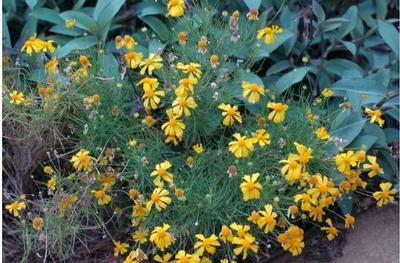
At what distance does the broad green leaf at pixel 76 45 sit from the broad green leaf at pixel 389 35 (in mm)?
1121

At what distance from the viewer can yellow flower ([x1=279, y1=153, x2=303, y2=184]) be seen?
2096mm

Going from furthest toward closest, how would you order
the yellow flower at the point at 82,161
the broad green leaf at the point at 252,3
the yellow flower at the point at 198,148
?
1. the broad green leaf at the point at 252,3
2. the yellow flower at the point at 198,148
3. the yellow flower at the point at 82,161

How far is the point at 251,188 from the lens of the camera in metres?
Result: 2.07

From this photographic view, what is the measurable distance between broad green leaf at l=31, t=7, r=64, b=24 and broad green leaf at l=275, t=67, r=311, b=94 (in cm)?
91

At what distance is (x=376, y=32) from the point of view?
296cm

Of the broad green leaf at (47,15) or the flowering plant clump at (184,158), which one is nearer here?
the flowering plant clump at (184,158)

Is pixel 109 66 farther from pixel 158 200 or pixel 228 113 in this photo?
pixel 158 200

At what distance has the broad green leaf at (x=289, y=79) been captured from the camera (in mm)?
2523

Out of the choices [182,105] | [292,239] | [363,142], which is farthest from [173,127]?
[363,142]

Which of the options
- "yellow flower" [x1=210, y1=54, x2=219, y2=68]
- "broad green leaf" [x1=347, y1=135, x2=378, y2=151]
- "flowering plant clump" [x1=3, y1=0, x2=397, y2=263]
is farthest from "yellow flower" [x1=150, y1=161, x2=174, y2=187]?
"broad green leaf" [x1=347, y1=135, x2=378, y2=151]

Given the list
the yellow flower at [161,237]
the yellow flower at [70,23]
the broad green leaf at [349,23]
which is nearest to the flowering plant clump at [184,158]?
the yellow flower at [161,237]

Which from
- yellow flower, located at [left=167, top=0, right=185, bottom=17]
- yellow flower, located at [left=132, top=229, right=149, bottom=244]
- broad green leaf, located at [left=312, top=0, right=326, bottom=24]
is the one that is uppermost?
Answer: yellow flower, located at [left=167, top=0, right=185, bottom=17]

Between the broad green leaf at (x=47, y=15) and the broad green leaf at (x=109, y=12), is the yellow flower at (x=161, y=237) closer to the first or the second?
the broad green leaf at (x=109, y=12)

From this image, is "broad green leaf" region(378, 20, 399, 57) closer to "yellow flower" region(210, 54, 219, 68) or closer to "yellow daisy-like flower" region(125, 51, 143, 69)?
"yellow flower" region(210, 54, 219, 68)
